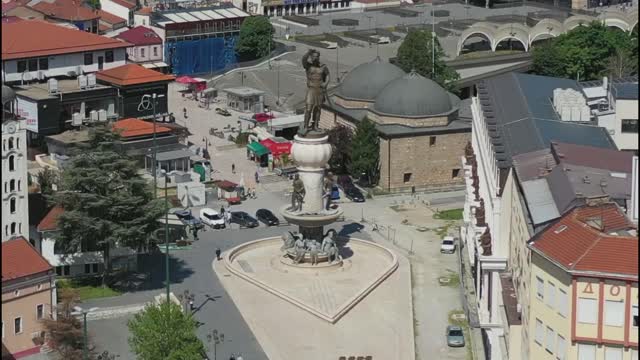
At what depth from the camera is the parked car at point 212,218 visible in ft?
329

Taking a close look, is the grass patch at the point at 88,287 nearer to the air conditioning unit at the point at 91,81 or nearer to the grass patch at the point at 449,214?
the grass patch at the point at 449,214

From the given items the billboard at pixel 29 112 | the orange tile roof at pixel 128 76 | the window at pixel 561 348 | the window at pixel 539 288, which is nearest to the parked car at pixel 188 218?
the billboard at pixel 29 112

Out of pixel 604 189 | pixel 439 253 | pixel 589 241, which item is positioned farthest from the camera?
pixel 439 253

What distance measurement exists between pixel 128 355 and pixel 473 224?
23.0 metres

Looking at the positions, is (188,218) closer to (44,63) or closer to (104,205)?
(104,205)

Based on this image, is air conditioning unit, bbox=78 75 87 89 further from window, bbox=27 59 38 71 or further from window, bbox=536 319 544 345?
window, bbox=536 319 544 345

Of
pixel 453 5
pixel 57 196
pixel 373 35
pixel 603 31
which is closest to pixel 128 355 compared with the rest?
pixel 57 196

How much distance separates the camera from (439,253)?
9362 centimetres

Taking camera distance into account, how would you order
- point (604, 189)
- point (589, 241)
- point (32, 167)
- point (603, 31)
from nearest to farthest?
point (589, 241) → point (604, 189) → point (32, 167) → point (603, 31)

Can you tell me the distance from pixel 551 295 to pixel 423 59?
81.8 meters

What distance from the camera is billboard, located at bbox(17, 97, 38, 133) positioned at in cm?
12056

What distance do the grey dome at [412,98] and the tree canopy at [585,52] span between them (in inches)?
977

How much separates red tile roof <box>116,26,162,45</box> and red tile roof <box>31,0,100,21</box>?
18.7 feet

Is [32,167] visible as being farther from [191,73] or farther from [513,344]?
→ [513,344]
